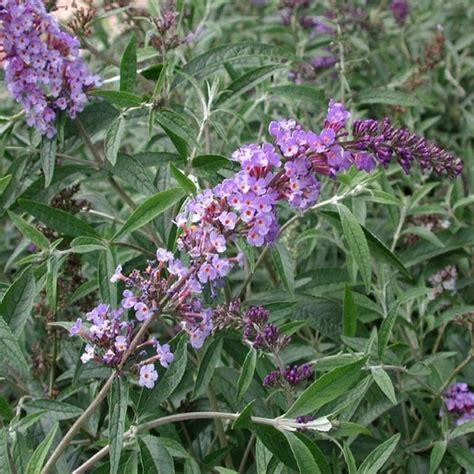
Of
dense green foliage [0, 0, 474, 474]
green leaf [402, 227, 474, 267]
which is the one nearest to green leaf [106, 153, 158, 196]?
dense green foliage [0, 0, 474, 474]

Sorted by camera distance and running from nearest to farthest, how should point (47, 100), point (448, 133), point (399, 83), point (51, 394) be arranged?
point (47, 100) → point (51, 394) → point (399, 83) → point (448, 133)

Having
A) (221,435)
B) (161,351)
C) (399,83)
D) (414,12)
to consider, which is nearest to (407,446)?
(221,435)

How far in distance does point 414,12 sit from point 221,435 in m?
2.62

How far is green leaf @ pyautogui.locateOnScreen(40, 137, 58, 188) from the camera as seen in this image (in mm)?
1992


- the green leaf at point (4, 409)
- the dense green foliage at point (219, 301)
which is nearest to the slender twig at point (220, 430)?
the dense green foliage at point (219, 301)

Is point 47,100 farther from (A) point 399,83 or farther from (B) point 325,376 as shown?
(A) point 399,83

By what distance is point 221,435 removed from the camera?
2.00 meters

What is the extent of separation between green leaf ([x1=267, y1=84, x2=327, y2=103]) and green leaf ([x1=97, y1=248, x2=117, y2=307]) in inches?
32.9

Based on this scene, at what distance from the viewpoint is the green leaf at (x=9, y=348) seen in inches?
61.9

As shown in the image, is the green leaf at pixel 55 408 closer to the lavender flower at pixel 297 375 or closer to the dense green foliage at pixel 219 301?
the dense green foliage at pixel 219 301

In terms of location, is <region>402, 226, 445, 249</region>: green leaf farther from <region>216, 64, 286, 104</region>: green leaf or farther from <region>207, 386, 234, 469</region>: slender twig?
<region>207, 386, 234, 469</region>: slender twig

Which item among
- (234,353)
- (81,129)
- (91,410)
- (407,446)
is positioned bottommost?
(407,446)

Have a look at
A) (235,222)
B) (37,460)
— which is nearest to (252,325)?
(235,222)

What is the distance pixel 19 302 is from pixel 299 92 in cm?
111
